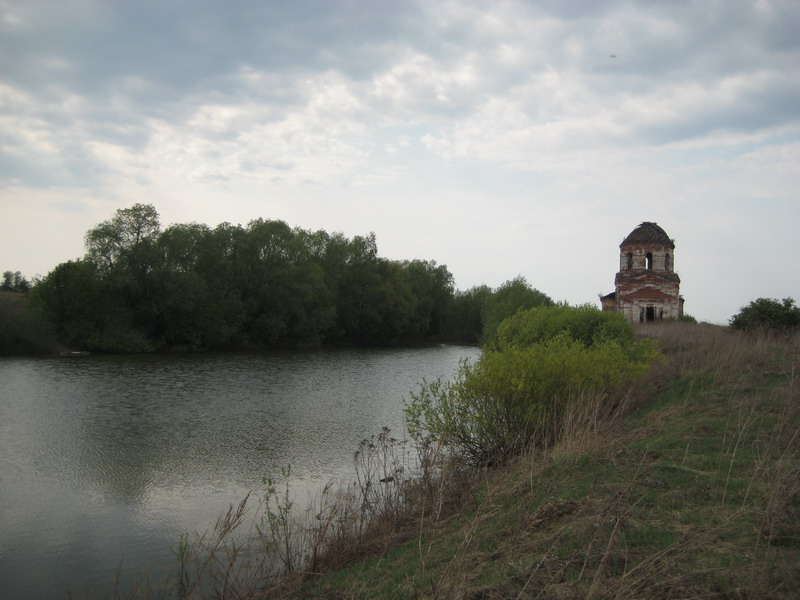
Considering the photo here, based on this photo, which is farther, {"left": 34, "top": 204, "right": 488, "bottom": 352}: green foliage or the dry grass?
{"left": 34, "top": 204, "right": 488, "bottom": 352}: green foliage

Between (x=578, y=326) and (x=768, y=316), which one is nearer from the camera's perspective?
(x=578, y=326)

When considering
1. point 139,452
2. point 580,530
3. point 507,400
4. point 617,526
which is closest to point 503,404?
point 507,400

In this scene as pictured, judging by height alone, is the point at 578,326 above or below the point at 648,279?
below

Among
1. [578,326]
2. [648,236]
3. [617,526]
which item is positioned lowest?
[617,526]

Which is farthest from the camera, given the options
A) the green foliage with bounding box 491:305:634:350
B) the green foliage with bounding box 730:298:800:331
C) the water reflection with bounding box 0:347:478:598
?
the green foliage with bounding box 730:298:800:331

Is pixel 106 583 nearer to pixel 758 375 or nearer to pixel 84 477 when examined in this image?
pixel 84 477

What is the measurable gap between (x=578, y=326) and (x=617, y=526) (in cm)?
1637

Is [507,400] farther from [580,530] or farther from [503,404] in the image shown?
[580,530]

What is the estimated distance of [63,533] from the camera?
945cm

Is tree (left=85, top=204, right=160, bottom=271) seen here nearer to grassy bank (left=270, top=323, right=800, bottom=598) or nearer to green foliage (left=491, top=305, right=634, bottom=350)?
green foliage (left=491, top=305, right=634, bottom=350)

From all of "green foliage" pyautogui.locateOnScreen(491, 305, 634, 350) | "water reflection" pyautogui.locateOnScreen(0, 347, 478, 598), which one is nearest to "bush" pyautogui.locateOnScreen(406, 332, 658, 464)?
"water reflection" pyautogui.locateOnScreen(0, 347, 478, 598)

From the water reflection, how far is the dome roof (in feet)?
77.8

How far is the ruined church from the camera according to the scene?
1721 inches

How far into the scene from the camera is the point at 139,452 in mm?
14617
